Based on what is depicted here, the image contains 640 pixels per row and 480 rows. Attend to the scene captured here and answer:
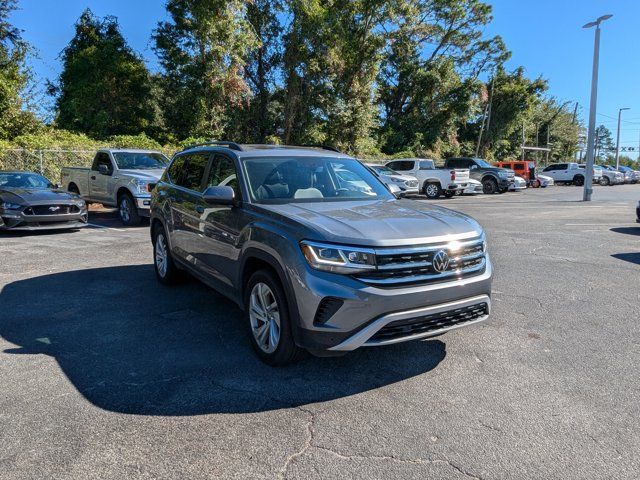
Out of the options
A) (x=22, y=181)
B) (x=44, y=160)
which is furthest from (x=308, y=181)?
(x=44, y=160)

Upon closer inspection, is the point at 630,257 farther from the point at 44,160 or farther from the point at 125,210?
the point at 44,160

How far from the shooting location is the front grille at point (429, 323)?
3396 mm

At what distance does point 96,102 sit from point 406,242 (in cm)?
2760

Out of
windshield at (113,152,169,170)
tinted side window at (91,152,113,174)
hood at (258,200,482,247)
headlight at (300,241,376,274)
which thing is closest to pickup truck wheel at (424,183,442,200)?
windshield at (113,152,169,170)

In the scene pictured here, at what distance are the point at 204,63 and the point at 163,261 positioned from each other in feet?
65.6

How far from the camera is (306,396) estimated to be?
3.43 meters

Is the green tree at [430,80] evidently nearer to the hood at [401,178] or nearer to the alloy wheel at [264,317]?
the hood at [401,178]

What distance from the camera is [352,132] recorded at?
98.5ft

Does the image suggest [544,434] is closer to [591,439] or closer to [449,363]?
[591,439]

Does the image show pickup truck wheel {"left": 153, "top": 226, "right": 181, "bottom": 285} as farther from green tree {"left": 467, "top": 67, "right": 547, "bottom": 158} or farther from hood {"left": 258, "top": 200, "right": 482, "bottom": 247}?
green tree {"left": 467, "top": 67, "right": 547, "bottom": 158}

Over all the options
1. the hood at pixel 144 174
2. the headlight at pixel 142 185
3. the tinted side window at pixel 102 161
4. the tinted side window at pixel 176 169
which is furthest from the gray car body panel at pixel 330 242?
the tinted side window at pixel 102 161

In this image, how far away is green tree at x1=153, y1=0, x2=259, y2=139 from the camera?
2311 cm

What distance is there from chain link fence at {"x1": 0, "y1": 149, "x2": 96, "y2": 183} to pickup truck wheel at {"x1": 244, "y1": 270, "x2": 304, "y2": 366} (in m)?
15.5

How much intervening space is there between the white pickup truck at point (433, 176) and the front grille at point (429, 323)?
68.1ft
